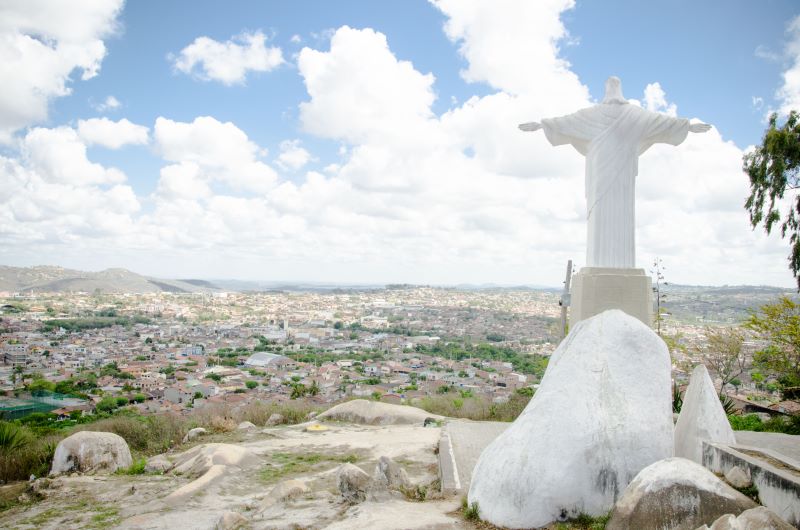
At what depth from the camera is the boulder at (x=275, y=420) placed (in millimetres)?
14383

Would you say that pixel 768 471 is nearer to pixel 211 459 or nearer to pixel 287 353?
pixel 211 459

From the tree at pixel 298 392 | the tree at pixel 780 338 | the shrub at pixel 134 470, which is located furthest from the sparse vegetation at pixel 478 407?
the shrub at pixel 134 470

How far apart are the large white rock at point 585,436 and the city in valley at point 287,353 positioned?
7565mm

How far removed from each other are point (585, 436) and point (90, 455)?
9.77m

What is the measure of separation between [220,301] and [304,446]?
85.0 meters

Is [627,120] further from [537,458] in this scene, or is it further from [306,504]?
[306,504]

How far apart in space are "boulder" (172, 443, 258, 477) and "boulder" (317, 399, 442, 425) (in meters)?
4.39

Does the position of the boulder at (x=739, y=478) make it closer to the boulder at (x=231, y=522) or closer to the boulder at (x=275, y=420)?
the boulder at (x=231, y=522)

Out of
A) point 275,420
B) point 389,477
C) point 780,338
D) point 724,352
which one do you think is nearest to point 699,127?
point 780,338

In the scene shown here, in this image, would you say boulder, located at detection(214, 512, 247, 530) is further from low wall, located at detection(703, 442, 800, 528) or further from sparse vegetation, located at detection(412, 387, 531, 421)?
sparse vegetation, located at detection(412, 387, 531, 421)

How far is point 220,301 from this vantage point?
3570 inches

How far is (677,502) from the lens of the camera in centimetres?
443

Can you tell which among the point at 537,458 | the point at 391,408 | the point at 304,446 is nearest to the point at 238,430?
the point at 304,446

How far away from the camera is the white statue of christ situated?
7.67 meters
